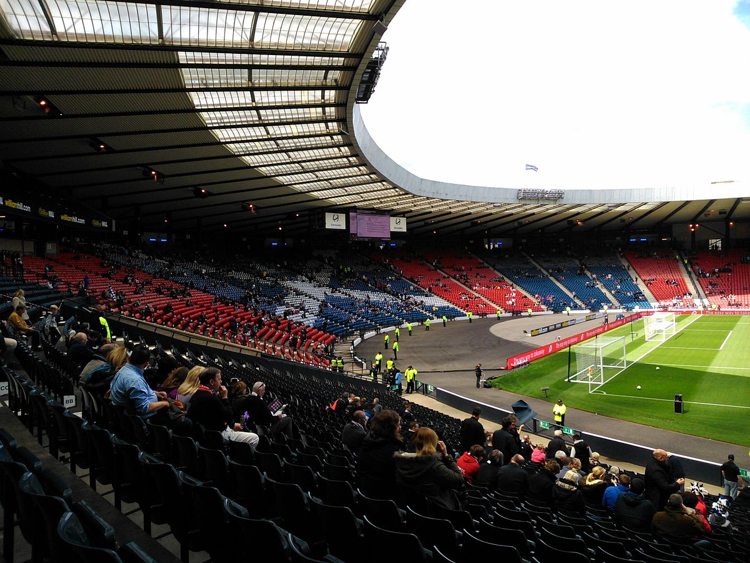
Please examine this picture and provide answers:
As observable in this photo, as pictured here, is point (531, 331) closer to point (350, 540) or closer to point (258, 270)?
point (258, 270)

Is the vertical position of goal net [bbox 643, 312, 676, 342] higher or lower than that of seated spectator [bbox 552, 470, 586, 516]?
lower

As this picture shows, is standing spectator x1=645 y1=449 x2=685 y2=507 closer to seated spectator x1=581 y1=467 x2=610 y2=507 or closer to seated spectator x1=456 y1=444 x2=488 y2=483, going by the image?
seated spectator x1=581 y1=467 x2=610 y2=507

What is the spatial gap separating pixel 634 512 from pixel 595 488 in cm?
163

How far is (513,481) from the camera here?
7.73m

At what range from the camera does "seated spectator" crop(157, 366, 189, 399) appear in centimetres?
764

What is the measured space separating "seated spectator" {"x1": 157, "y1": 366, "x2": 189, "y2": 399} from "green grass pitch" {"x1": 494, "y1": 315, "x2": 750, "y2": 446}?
18246 mm

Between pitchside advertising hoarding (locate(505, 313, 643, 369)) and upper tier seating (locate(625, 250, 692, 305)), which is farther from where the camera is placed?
upper tier seating (locate(625, 250, 692, 305))

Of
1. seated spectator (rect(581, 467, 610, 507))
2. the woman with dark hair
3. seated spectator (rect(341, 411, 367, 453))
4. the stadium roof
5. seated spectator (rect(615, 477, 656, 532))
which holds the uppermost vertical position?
the stadium roof

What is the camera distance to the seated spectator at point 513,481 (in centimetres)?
770

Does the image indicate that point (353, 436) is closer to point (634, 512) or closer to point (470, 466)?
point (470, 466)

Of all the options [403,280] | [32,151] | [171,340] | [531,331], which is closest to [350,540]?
[171,340]

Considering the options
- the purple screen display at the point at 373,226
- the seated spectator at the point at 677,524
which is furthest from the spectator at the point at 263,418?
the purple screen display at the point at 373,226

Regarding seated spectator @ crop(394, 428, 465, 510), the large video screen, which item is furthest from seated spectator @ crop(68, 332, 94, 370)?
the large video screen

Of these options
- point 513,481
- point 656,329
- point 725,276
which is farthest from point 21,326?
point 725,276
